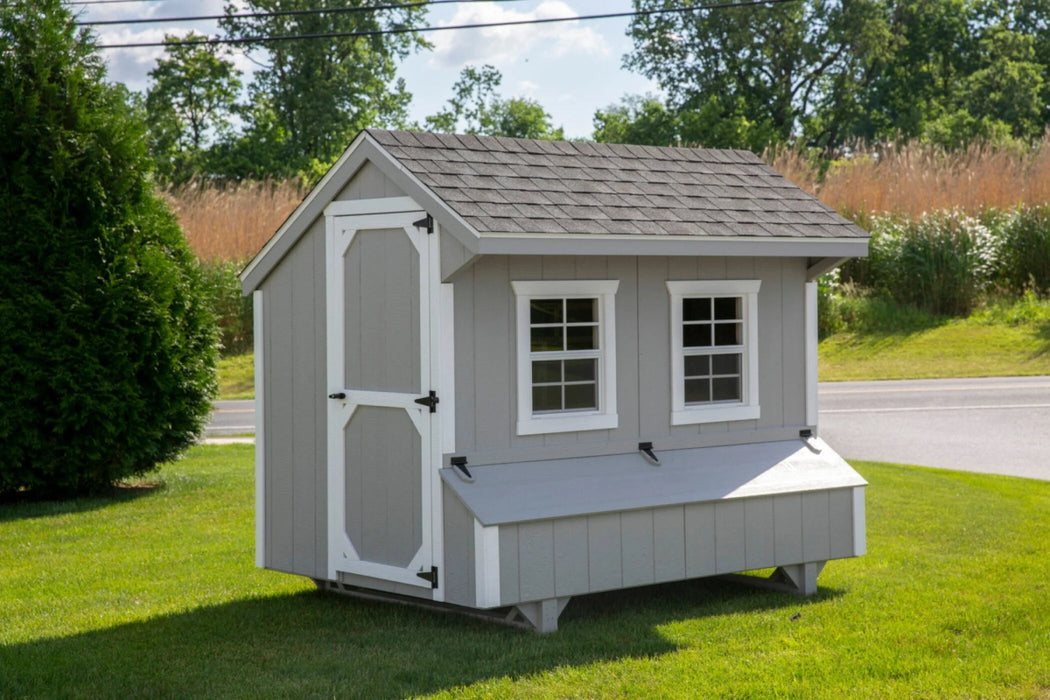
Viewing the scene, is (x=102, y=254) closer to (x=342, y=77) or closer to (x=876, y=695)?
(x=876, y=695)

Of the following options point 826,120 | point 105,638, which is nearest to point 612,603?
point 105,638

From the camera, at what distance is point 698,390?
24.8 ft

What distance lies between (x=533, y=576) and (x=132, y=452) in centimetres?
619

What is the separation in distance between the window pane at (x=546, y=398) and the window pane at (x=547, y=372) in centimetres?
4

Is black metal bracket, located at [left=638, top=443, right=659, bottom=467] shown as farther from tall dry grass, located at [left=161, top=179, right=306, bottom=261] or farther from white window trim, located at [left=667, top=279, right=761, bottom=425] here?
tall dry grass, located at [left=161, top=179, right=306, bottom=261]

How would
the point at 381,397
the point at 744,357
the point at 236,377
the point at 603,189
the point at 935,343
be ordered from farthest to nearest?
the point at 236,377, the point at 935,343, the point at 744,357, the point at 603,189, the point at 381,397

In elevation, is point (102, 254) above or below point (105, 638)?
above

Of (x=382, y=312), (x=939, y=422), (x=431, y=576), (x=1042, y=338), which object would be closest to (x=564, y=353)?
(x=382, y=312)

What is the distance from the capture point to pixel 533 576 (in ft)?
20.9

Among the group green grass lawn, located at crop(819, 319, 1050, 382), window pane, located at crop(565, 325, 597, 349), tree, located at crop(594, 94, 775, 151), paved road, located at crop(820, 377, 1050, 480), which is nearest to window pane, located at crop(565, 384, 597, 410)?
window pane, located at crop(565, 325, 597, 349)

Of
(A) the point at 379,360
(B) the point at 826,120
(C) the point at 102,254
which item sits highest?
(B) the point at 826,120

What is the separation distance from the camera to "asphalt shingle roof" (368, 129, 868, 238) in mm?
6707

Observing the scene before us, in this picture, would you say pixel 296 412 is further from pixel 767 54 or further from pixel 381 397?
pixel 767 54

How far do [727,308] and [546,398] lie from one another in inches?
57.1
